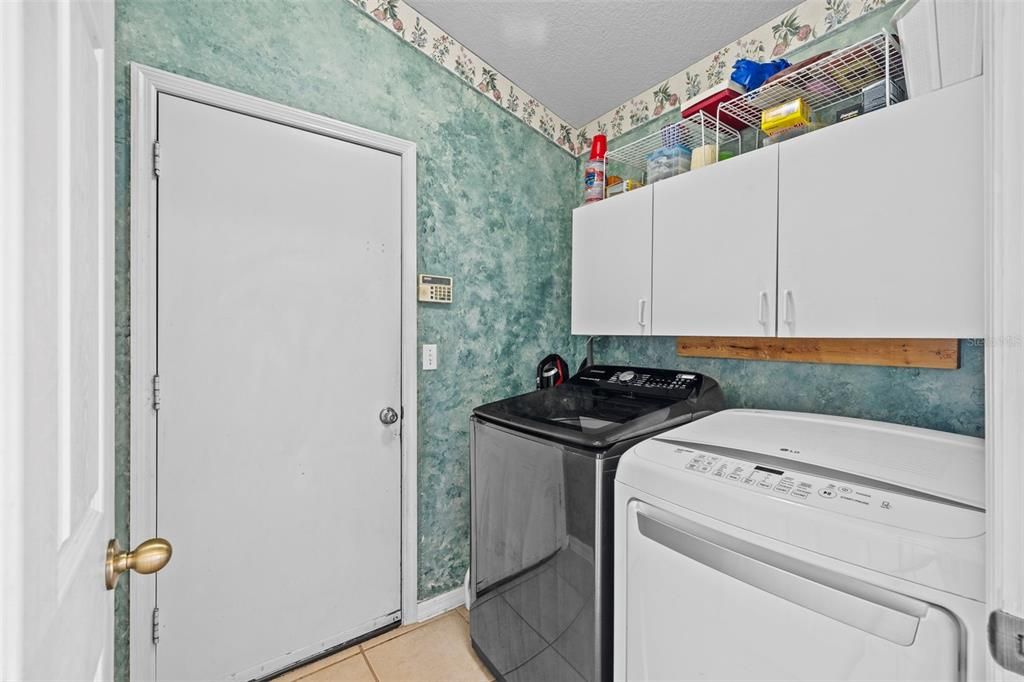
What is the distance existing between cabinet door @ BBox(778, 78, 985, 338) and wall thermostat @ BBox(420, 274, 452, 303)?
1.37 m

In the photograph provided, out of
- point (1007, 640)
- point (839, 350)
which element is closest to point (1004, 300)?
point (1007, 640)

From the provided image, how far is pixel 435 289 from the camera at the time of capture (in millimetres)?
2092

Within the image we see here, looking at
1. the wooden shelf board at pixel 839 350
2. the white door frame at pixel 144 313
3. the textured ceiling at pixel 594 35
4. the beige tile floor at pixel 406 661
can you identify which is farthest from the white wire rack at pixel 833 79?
the beige tile floor at pixel 406 661

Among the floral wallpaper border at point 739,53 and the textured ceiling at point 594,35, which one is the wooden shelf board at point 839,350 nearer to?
the floral wallpaper border at point 739,53

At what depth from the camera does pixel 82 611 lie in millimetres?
496

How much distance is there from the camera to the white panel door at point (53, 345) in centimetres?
31

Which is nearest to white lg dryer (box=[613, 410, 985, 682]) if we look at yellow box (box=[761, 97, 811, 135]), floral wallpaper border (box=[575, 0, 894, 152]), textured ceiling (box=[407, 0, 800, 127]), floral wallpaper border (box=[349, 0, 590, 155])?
yellow box (box=[761, 97, 811, 135])

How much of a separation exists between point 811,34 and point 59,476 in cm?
246

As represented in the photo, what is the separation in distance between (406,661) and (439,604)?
338 millimetres

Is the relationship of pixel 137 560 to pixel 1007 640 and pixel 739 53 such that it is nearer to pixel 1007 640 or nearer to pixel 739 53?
pixel 1007 640

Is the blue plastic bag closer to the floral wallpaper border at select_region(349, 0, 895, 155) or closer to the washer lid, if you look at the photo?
the floral wallpaper border at select_region(349, 0, 895, 155)

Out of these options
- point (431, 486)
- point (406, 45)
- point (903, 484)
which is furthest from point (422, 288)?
point (903, 484)

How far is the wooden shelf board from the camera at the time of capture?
1.41 m

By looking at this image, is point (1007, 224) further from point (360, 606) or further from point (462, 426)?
point (360, 606)
